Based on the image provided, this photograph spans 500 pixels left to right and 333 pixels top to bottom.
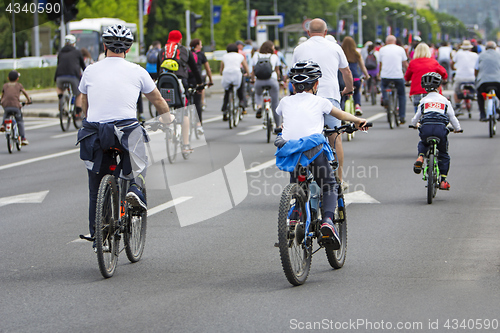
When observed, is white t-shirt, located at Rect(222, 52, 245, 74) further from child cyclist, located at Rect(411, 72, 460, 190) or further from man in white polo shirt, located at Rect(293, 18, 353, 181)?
man in white polo shirt, located at Rect(293, 18, 353, 181)

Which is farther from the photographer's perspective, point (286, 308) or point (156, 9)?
point (156, 9)

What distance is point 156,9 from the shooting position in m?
88.8

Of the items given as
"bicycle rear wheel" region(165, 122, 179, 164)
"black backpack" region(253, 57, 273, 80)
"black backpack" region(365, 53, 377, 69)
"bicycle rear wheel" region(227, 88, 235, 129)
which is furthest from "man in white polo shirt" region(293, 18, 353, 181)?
"black backpack" region(365, 53, 377, 69)

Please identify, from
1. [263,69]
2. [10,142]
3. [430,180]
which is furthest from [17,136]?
[430,180]

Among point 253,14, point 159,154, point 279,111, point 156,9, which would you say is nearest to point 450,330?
point 279,111

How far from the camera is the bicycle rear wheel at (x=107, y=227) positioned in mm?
6129

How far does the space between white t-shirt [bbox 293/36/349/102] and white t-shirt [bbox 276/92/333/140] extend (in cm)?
309

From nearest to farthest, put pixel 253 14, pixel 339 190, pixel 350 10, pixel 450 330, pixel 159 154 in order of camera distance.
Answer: pixel 450 330
pixel 339 190
pixel 159 154
pixel 253 14
pixel 350 10

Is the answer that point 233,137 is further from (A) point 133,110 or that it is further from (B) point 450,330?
(B) point 450,330

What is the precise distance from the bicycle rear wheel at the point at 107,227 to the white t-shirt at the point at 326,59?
3.76 meters

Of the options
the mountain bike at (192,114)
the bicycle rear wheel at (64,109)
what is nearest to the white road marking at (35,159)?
the mountain bike at (192,114)

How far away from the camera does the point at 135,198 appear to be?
21.7ft

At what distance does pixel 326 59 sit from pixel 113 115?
12.0 feet

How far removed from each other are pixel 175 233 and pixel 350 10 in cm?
13640
